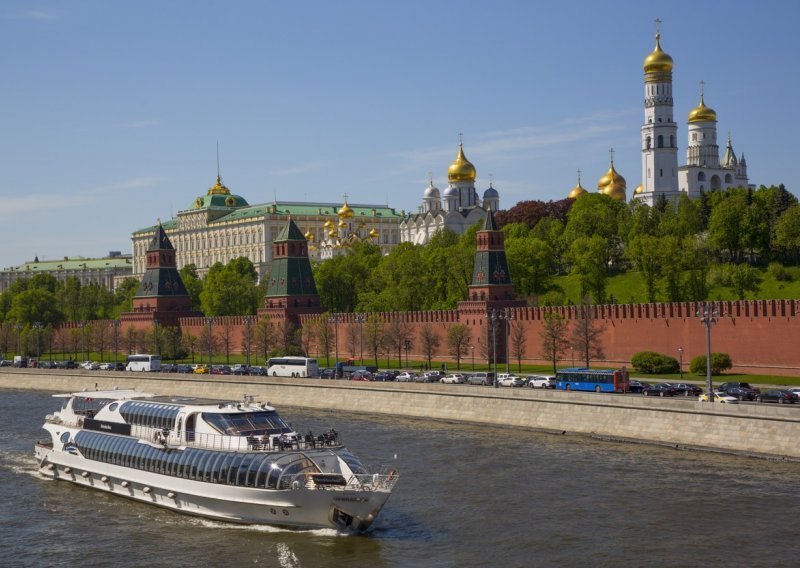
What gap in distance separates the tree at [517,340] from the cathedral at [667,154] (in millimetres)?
48399

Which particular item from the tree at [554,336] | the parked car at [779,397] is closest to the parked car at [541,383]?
the tree at [554,336]

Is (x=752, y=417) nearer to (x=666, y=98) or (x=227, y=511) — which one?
(x=227, y=511)

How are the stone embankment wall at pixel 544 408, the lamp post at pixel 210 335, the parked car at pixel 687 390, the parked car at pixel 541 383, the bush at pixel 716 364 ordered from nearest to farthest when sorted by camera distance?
1. the stone embankment wall at pixel 544 408
2. the parked car at pixel 687 390
3. the parked car at pixel 541 383
4. the bush at pixel 716 364
5. the lamp post at pixel 210 335

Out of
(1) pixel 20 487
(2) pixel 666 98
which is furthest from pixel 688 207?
(1) pixel 20 487

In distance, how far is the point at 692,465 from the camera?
146ft

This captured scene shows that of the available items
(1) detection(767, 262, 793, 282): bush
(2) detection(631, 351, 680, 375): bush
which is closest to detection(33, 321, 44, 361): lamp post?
(2) detection(631, 351, 680, 375): bush

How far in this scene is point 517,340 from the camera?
83375 mm

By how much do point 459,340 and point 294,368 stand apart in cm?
1235

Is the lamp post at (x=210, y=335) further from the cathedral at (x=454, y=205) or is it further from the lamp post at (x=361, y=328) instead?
the cathedral at (x=454, y=205)

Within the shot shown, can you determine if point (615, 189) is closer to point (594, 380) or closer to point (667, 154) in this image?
point (667, 154)

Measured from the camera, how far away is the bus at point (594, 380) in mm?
61344

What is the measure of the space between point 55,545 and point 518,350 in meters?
48.9

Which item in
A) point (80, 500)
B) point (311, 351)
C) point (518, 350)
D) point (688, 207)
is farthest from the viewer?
point (688, 207)

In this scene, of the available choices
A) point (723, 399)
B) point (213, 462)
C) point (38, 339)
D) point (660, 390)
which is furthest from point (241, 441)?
point (38, 339)
